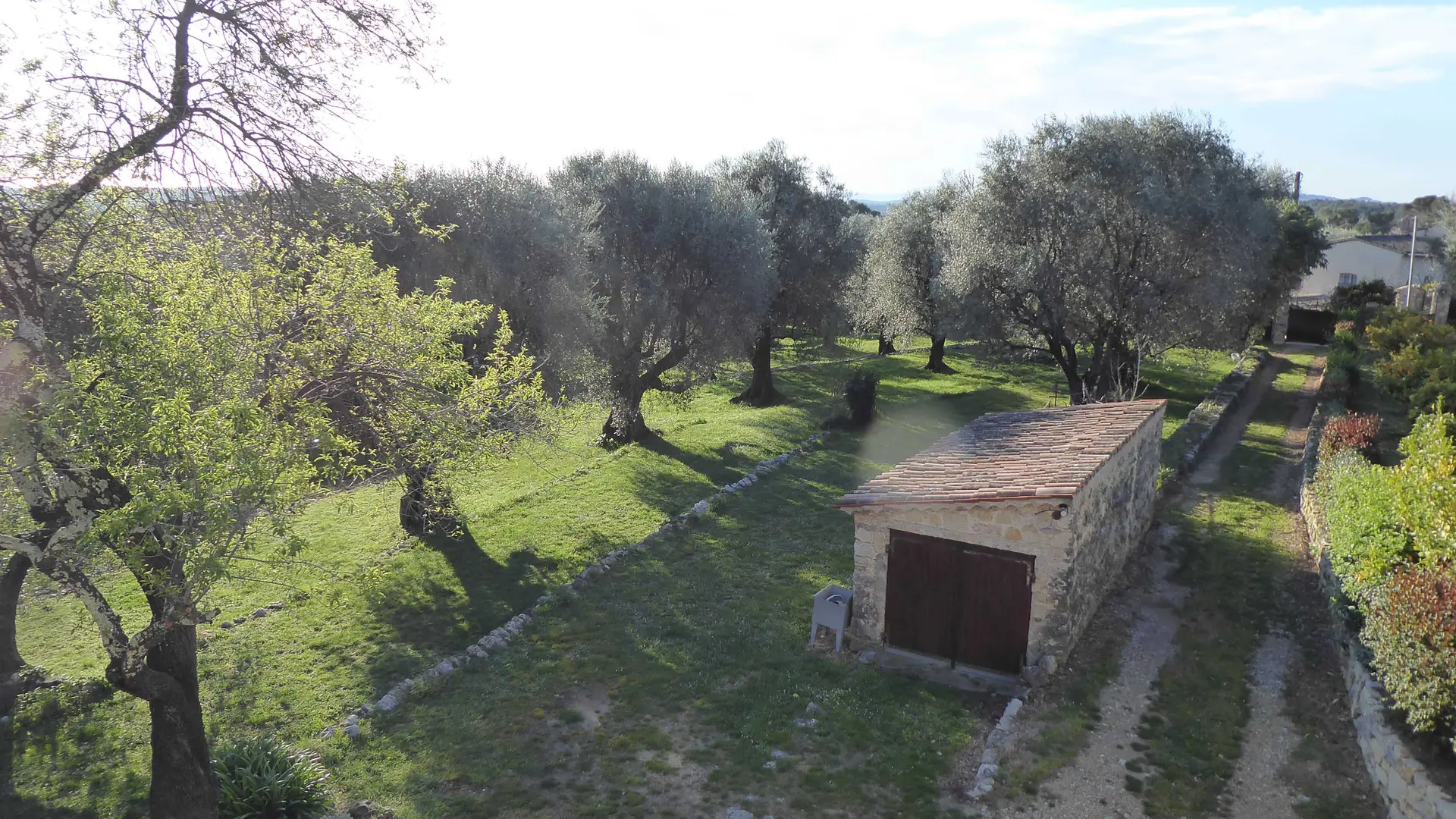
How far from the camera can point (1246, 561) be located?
17.2 metres

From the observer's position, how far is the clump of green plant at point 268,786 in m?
9.45

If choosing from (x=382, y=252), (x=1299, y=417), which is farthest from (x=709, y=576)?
(x=1299, y=417)

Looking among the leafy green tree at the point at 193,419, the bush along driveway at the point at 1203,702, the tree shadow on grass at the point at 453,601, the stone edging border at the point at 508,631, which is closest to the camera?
the leafy green tree at the point at 193,419

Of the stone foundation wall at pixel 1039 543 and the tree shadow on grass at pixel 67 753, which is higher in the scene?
the stone foundation wall at pixel 1039 543

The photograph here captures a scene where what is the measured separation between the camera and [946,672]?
43.3 ft

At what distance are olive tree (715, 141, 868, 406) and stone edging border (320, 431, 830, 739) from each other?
12850mm

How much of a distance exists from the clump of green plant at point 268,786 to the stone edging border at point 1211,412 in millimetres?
22659

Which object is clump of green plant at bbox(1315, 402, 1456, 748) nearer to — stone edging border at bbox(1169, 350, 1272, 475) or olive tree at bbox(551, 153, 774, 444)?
stone edging border at bbox(1169, 350, 1272, 475)

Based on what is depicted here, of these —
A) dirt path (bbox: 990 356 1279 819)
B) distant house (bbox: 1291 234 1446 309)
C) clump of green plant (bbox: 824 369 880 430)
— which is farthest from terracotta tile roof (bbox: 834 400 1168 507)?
distant house (bbox: 1291 234 1446 309)

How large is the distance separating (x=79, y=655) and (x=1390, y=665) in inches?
765

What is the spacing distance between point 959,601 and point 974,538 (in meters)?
1.08

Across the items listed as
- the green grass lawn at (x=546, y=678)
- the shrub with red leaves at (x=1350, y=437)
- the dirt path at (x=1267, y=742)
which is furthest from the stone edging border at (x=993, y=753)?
the shrub with red leaves at (x=1350, y=437)

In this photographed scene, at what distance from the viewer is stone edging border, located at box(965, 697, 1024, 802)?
10.1m

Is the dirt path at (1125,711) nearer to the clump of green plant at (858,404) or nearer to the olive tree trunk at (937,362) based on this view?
the clump of green plant at (858,404)
